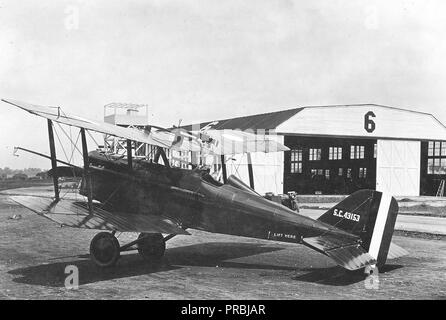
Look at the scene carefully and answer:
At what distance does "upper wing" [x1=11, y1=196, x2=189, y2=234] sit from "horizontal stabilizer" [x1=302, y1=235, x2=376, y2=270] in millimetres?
2533

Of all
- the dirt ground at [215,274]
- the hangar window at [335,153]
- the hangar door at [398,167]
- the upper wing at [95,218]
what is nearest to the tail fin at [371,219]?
the dirt ground at [215,274]

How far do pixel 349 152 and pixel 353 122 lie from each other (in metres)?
12.1

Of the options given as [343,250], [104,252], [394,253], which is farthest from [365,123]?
[104,252]

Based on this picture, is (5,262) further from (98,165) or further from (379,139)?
(379,139)

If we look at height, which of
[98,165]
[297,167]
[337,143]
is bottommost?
[297,167]

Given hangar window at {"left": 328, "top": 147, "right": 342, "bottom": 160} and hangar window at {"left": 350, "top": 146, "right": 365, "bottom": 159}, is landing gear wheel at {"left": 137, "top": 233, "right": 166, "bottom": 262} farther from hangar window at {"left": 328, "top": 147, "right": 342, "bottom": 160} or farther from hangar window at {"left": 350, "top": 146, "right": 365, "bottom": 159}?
hangar window at {"left": 328, "top": 147, "right": 342, "bottom": 160}

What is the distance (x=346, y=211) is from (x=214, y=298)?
139 inches

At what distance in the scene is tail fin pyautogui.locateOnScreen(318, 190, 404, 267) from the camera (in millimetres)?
8969

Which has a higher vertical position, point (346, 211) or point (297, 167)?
point (346, 211)

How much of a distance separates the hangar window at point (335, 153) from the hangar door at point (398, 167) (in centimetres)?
988

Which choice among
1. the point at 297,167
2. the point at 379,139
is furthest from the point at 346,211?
the point at 297,167

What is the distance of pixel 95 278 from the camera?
8680 millimetres

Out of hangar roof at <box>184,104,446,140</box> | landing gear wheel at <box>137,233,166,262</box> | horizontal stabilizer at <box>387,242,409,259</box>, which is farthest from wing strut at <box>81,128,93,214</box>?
hangar roof at <box>184,104,446,140</box>

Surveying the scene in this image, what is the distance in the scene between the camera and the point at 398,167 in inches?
1606
